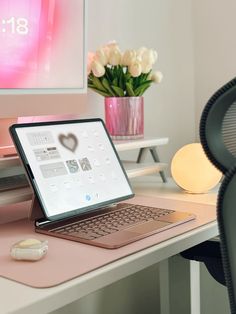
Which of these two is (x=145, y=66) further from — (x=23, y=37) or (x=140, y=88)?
(x=23, y=37)

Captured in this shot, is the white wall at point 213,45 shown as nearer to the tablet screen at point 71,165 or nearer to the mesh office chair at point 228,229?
the tablet screen at point 71,165

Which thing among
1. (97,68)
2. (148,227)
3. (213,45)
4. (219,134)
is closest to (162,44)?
(213,45)

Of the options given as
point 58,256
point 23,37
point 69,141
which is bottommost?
point 58,256

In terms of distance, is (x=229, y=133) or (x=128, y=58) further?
(x=128, y=58)

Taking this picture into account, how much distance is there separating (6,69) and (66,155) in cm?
21

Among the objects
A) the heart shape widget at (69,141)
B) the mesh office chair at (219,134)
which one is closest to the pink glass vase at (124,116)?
the heart shape widget at (69,141)

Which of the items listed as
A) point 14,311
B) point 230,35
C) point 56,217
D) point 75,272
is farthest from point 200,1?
point 14,311

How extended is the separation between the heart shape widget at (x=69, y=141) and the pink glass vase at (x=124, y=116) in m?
0.29

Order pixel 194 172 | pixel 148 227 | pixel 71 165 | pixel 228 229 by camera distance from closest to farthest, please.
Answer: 1. pixel 228 229
2. pixel 148 227
3. pixel 71 165
4. pixel 194 172

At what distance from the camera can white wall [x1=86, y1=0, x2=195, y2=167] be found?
5.29 ft

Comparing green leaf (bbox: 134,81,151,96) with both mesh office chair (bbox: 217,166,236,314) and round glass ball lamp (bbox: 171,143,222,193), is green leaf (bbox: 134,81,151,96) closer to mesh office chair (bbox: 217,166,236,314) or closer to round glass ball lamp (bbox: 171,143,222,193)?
round glass ball lamp (bbox: 171,143,222,193)

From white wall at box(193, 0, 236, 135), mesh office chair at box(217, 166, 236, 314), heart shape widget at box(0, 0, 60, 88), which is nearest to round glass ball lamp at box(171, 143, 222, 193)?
heart shape widget at box(0, 0, 60, 88)

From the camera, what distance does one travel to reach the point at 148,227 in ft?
3.24

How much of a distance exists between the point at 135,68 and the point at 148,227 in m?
0.54
